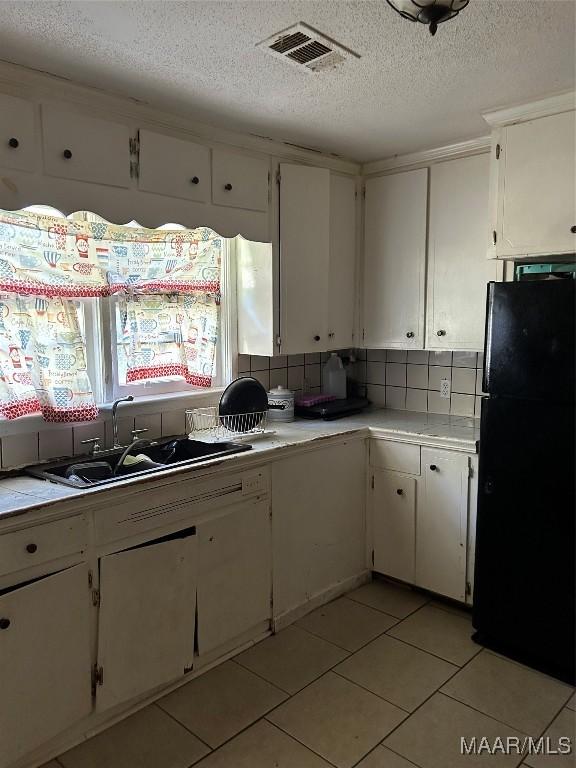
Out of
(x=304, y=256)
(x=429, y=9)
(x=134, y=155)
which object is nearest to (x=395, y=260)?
(x=304, y=256)

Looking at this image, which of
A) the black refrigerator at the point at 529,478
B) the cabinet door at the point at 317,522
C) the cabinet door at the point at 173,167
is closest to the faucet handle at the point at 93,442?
the cabinet door at the point at 317,522

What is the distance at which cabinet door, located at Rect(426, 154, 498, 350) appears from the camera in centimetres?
295

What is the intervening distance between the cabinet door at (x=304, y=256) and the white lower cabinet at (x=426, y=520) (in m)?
0.70

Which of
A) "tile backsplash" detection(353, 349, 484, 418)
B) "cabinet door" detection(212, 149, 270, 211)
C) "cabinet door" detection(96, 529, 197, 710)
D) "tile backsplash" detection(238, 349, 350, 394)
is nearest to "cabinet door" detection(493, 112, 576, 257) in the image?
"tile backsplash" detection(353, 349, 484, 418)

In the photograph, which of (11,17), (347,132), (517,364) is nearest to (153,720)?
(517,364)

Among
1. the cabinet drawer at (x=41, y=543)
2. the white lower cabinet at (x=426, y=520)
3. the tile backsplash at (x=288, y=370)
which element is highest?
the tile backsplash at (x=288, y=370)

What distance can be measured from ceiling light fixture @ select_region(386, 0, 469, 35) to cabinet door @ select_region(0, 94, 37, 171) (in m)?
1.35

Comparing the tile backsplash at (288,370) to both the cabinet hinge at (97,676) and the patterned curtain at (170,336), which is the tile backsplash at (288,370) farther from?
the cabinet hinge at (97,676)

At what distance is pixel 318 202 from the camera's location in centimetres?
317

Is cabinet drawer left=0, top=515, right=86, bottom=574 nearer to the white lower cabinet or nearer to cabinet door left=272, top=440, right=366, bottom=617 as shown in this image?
cabinet door left=272, top=440, right=366, bottom=617

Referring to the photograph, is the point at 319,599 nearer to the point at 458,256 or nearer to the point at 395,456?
the point at 395,456

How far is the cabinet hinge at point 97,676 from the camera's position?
2012 mm

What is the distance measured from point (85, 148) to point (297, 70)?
0.84m

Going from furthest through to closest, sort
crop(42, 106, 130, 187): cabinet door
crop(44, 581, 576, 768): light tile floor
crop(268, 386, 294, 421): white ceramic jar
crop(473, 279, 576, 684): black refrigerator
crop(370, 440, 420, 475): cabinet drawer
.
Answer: crop(268, 386, 294, 421): white ceramic jar < crop(370, 440, 420, 475): cabinet drawer < crop(473, 279, 576, 684): black refrigerator < crop(42, 106, 130, 187): cabinet door < crop(44, 581, 576, 768): light tile floor
